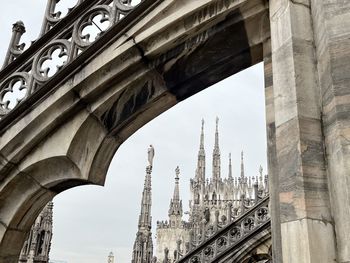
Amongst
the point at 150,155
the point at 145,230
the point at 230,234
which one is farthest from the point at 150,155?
the point at 230,234

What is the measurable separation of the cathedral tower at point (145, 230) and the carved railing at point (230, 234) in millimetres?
6574

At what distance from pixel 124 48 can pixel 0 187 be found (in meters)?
1.45

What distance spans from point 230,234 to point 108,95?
643 cm

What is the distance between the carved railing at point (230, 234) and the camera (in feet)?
27.7

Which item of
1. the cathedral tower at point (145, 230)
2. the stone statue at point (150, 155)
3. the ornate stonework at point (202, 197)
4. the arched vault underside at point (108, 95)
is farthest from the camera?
the ornate stonework at point (202, 197)

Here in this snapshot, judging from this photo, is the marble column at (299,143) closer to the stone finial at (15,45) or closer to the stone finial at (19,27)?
the stone finial at (15,45)

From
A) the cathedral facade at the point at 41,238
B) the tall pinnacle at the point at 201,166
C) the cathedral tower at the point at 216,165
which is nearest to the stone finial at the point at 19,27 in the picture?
the cathedral facade at the point at 41,238

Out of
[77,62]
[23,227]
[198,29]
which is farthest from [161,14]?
[23,227]

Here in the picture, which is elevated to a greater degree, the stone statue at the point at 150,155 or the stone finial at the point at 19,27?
the stone statue at the point at 150,155

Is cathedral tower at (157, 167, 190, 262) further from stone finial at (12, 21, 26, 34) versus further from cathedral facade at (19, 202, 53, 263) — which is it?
stone finial at (12, 21, 26, 34)

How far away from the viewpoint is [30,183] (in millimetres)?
3092

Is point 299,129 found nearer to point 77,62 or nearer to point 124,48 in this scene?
point 124,48

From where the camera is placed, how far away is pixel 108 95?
288 centimetres

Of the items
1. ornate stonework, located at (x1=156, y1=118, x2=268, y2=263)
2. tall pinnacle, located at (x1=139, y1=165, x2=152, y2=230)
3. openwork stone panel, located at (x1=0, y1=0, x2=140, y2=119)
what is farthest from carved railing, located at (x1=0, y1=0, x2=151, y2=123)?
ornate stonework, located at (x1=156, y1=118, x2=268, y2=263)
